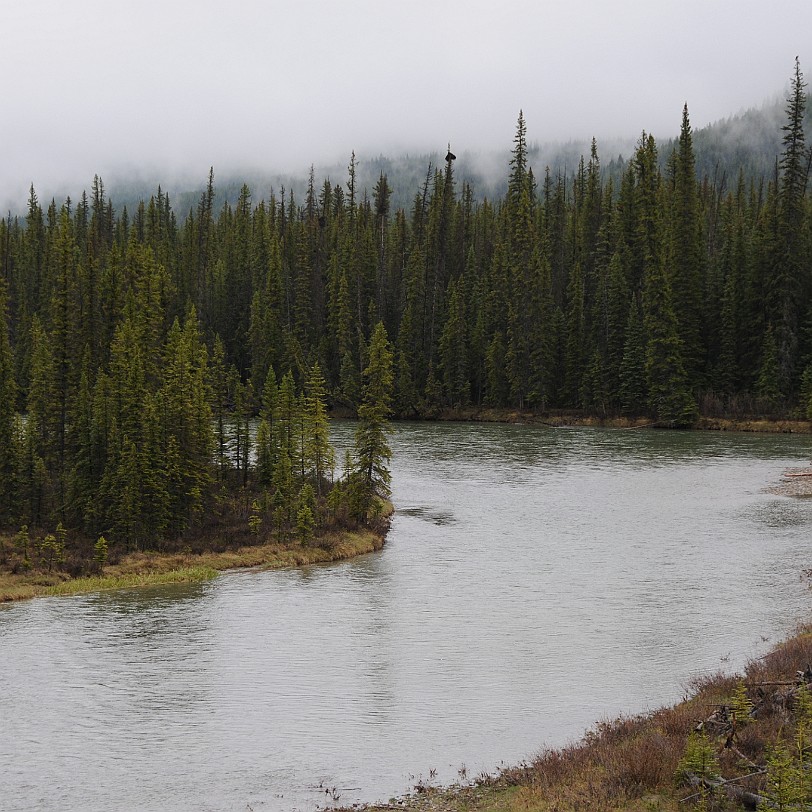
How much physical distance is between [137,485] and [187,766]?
801 inches

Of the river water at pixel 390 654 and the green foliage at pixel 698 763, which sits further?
the river water at pixel 390 654

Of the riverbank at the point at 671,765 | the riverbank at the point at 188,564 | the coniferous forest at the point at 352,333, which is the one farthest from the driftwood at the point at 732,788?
the coniferous forest at the point at 352,333

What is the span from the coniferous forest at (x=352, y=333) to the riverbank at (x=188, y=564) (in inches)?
48.6

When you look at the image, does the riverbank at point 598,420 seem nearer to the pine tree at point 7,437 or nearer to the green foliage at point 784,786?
the pine tree at point 7,437

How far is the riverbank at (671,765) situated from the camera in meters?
12.1

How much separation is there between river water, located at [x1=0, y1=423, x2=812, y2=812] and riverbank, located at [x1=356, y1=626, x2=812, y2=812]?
1.31m

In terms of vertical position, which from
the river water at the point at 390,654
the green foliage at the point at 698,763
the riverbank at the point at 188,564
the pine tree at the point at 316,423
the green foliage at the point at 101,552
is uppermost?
the pine tree at the point at 316,423

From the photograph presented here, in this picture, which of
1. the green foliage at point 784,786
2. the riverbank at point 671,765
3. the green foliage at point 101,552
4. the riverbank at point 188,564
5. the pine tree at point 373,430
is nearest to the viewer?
the green foliage at point 784,786

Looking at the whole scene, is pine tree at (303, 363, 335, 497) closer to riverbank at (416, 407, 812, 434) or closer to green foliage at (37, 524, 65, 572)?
green foliage at (37, 524, 65, 572)

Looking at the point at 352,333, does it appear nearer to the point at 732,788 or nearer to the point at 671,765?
the point at 671,765

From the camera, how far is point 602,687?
19500 millimetres

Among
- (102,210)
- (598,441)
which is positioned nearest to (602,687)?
(598,441)

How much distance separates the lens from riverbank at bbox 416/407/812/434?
73500mm

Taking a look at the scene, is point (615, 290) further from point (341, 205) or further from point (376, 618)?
point (376, 618)
